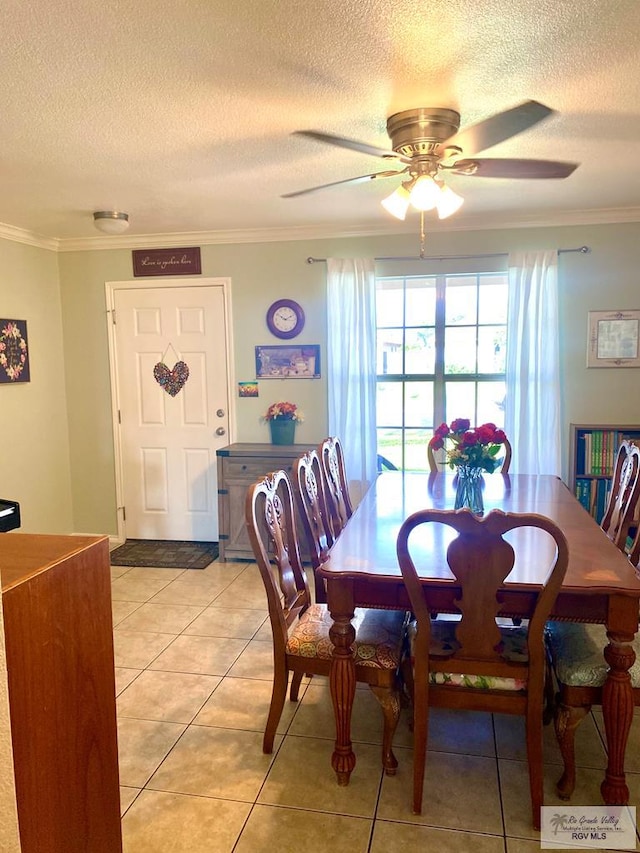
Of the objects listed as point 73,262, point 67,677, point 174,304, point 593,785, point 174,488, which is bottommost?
point 593,785

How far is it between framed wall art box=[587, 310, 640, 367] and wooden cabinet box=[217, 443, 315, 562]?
6.87 feet

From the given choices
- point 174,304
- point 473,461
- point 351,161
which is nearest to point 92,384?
point 174,304

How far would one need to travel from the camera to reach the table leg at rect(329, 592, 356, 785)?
6.55 feet

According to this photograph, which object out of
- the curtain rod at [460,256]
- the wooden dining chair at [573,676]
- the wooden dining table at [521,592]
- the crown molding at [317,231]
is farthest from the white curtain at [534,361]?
the wooden dining chair at [573,676]

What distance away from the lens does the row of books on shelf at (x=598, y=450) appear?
406 cm

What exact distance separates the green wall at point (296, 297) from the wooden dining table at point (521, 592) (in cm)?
208

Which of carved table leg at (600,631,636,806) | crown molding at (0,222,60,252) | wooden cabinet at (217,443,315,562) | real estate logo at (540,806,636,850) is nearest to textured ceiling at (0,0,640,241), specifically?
crown molding at (0,222,60,252)

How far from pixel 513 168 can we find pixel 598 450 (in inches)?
95.4

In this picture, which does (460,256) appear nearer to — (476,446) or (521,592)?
(476,446)

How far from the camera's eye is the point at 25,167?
2846 mm

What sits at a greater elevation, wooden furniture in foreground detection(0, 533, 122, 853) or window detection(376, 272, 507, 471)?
window detection(376, 272, 507, 471)

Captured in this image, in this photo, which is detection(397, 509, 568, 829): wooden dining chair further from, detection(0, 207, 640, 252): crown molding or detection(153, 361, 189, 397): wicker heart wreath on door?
detection(153, 361, 189, 397): wicker heart wreath on door

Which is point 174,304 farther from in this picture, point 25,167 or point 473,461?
point 473,461

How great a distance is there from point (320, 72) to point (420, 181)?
1.83ft
